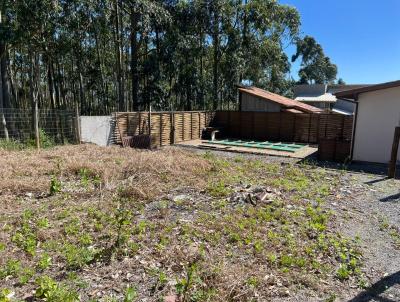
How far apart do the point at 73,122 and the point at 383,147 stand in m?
10.3

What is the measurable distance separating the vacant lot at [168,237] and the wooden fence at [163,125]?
538cm

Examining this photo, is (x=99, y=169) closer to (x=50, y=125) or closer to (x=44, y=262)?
(x=44, y=262)

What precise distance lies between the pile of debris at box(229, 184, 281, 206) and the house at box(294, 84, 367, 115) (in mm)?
26230

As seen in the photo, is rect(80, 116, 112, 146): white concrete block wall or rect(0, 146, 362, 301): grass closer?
rect(0, 146, 362, 301): grass

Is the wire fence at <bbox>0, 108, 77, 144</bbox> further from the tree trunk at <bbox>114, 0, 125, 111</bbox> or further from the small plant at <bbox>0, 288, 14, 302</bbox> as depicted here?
the small plant at <bbox>0, 288, 14, 302</bbox>

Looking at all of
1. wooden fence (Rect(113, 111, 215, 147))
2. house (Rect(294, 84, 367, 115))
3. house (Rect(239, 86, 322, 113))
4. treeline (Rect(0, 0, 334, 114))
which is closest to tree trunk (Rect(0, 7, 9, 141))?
treeline (Rect(0, 0, 334, 114))

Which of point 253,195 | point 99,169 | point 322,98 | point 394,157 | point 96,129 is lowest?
point 253,195

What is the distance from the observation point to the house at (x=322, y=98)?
31578mm

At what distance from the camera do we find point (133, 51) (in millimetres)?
15961

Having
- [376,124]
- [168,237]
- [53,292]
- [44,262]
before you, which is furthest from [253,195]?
[376,124]

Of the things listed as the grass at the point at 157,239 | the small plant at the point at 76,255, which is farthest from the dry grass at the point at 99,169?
the small plant at the point at 76,255

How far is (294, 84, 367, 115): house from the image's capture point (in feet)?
104

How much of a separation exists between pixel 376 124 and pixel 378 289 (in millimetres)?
8381

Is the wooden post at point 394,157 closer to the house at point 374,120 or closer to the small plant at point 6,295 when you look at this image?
the house at point 374,120
